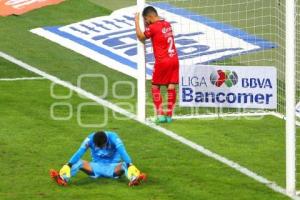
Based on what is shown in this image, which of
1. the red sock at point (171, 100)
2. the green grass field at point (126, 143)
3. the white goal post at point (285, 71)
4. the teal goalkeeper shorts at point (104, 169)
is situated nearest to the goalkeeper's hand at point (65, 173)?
the green grass field at point (126, 143)

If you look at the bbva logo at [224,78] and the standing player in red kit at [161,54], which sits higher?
the standing player in red kit at [161,54]

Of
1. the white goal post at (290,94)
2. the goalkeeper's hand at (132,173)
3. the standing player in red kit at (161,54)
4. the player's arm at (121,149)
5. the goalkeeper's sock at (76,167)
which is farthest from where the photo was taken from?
the standing player in red kit at (161,54)

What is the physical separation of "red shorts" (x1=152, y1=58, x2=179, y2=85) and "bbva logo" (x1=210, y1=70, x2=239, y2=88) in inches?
38.8

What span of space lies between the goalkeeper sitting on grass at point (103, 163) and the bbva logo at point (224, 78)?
474 centimetres

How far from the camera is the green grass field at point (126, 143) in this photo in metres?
14.8

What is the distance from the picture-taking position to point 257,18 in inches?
942

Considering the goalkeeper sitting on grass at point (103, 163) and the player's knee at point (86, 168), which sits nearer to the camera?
the goalkeeper sitting on grass at point (103, 163)

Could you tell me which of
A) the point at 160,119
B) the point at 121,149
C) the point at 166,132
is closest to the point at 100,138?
the point at 121,149

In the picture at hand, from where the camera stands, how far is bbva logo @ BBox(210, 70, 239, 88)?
779 inches

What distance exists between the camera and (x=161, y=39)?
1891 centimetres

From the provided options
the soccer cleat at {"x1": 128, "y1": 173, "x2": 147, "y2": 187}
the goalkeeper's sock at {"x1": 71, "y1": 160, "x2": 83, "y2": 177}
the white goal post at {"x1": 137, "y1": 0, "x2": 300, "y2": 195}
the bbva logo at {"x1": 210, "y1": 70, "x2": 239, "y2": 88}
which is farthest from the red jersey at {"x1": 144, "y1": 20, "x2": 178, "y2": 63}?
the soccer cleat at {"x1": 128, "y1": 173, "x2": 147, "y2": 187}

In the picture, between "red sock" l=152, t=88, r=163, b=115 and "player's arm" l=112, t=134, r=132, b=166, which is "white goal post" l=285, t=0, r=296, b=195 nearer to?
"player's arm" l=112, t=134, r=132, b=166

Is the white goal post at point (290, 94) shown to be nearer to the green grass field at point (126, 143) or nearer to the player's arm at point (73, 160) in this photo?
the green grass field at point (126, 143)

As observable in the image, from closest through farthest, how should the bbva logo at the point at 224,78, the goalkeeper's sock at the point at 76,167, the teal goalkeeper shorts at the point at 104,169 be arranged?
the goalkeeper's sock at the point at 76,167 → the teal goalkeeper shorts at the point at 104,169 → the bbva logo at the point at 224,78
